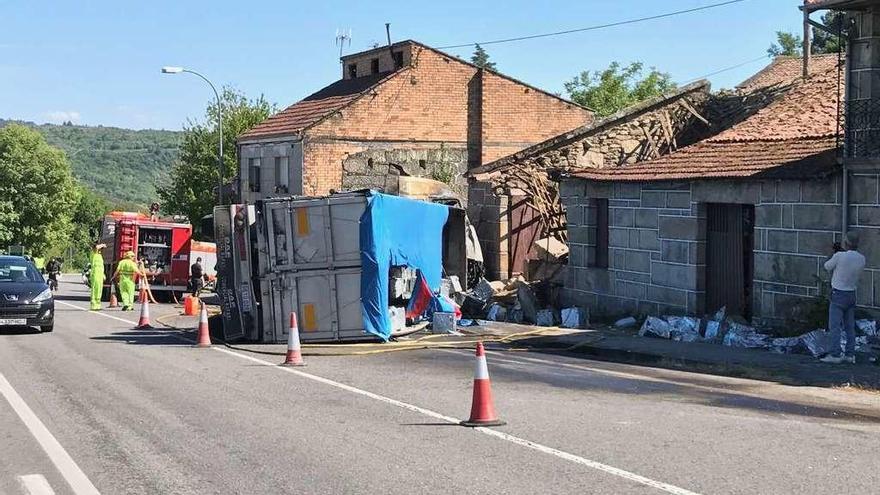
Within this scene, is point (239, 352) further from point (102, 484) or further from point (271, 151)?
point (271, 151)

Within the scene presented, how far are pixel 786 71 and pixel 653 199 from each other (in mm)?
12402

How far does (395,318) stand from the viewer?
1955 centimetres

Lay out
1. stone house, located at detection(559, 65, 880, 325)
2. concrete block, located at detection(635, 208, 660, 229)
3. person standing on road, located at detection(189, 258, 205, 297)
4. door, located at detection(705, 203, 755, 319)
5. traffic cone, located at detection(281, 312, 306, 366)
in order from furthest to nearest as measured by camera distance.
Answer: person standing on road, located at detection(189, 258, 205, 297)
concrete block, located at detection(635, 208, 660, 229)
door, located at detection(705, 203, 755, 319)
stone house, located at detection(559, 65, 880, 325)
traffic cone, located at detection(281, 312, 306, 366)

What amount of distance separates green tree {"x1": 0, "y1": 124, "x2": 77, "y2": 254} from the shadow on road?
61985mm

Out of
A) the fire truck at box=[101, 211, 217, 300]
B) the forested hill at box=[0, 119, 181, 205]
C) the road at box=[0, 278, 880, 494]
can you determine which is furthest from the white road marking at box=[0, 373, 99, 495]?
the forested hill at box=[0, 119, 181, 205]

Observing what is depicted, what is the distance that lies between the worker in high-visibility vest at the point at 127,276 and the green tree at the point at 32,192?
54.4 meters

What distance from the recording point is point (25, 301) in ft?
69.2

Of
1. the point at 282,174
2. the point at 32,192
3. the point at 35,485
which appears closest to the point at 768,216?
the point at 35,485

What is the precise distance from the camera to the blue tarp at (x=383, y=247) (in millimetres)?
18234

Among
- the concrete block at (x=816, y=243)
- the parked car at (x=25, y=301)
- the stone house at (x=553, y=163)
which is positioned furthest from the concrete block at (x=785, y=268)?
the parked car at (x=25, y=301)

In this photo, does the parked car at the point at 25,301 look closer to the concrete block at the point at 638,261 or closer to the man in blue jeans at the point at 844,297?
the concrete block at the point at 638,261

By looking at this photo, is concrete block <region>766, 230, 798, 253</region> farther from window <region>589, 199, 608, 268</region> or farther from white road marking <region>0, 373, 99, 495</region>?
white road marking <region>0, 373, 99, 495</region>

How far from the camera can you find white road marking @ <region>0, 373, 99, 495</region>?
809cm

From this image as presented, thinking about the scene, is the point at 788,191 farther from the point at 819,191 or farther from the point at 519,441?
the point at 519,441
